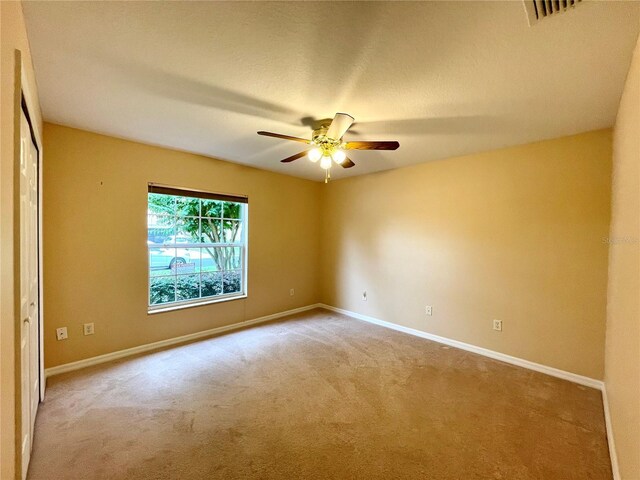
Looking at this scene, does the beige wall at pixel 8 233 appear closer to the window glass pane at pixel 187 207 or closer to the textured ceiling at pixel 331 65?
the textured ceiling at pixel 331 65

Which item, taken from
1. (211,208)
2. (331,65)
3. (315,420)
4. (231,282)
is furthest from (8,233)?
(231,282)

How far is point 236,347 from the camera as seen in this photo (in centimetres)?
332

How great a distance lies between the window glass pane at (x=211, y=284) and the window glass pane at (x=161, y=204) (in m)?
0.95

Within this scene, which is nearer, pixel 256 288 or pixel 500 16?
pixel 500 16

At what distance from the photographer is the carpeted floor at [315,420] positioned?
1649 mm

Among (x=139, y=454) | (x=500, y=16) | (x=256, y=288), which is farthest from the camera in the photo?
(x=256, y=288)

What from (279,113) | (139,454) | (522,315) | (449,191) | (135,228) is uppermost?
(279,113)

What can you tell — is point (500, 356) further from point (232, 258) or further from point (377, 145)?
point (232, 258)

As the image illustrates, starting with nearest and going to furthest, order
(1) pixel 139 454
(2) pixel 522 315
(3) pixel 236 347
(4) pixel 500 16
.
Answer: (4) pixel 500 16
(1) pixel 139 454
(2) pixel 522 315
(3) pixel 236 347

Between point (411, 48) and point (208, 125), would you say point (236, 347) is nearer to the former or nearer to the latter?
point (208, 125)

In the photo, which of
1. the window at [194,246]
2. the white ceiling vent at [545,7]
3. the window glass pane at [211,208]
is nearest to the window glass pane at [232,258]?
the window at [194,246]

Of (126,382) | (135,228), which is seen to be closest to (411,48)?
(135,228)

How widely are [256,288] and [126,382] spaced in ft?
6.47

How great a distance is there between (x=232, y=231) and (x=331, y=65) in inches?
115
